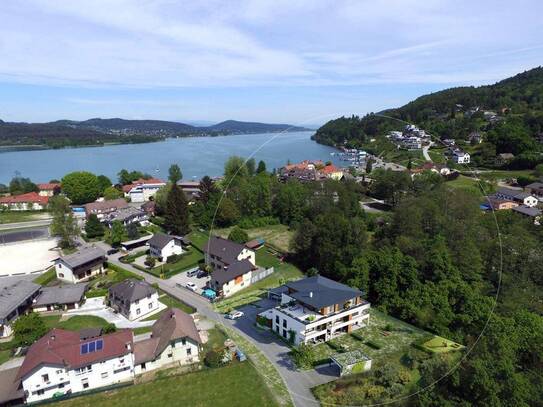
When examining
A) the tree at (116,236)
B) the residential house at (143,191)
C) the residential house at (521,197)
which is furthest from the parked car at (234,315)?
the residential house at (143,191)

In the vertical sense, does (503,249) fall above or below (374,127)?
below

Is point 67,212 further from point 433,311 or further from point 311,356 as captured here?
point 433,311

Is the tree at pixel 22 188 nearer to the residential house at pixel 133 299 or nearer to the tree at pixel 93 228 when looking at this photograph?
the tree at pixel 93 228

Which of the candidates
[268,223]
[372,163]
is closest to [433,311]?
[268,223]

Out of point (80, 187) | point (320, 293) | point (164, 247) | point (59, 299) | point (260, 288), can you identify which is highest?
point (80, 187)

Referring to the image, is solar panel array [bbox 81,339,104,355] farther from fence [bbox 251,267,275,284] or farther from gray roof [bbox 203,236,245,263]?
gray roof [bbox 203,236,245,263]

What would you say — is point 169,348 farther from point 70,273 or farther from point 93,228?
point 93,228

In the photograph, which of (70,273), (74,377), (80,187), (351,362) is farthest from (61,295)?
(80,187)
